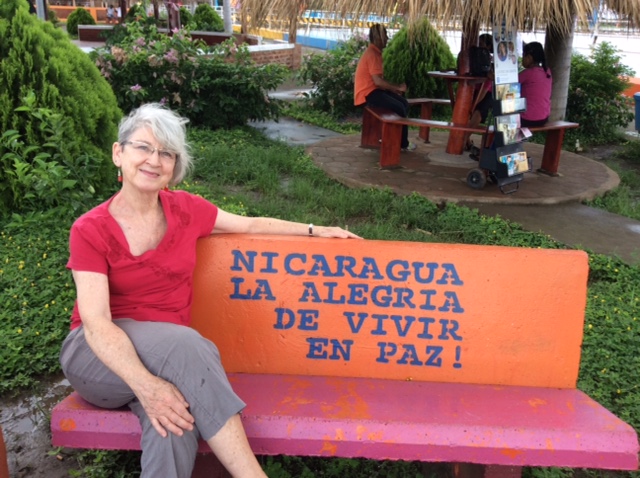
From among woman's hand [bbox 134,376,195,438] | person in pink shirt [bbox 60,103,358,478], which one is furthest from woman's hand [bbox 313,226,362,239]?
woman's hand [bbox 134,376,195,438]

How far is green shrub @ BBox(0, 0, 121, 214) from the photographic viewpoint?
4.48 metres

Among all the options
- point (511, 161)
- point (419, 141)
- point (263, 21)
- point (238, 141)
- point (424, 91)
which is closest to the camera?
point (511, 161)

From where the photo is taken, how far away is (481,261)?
241 cm

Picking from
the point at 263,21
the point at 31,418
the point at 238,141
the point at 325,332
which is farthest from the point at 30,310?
the point at 238,141

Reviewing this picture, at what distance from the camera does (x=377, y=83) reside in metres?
7.11

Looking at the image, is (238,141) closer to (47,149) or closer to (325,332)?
(47,149)

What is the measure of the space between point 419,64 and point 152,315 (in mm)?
9106

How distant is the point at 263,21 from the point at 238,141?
5.58 feet

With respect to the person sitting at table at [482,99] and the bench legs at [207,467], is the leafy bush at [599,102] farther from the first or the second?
the bench legs at [207,467]

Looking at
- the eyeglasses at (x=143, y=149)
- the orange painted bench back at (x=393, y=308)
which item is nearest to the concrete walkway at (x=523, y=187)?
the orange painted bench back at (x=393, y=308)

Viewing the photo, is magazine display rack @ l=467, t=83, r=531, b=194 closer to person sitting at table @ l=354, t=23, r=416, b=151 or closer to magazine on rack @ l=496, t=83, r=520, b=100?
magazine on rack @ l=496, t=83, r=520, b=100

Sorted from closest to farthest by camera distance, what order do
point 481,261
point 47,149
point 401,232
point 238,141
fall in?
1. point 481,261
2. point 47,149
3. point 401,232
4. point 238,141

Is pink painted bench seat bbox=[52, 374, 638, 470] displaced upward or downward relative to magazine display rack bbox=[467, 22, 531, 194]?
downward

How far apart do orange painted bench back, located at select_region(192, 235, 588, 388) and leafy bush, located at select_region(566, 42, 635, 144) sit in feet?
24.6
